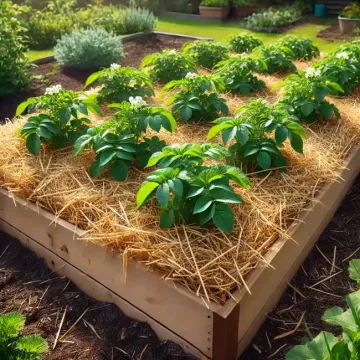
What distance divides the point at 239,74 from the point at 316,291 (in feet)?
7.02

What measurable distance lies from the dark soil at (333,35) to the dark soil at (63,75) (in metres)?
2.98

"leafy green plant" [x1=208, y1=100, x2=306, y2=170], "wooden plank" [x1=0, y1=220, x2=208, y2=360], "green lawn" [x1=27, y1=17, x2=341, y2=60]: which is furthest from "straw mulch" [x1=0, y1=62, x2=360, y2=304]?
"green lawn" [x1=27, y1=17, x2=341, y2=60]

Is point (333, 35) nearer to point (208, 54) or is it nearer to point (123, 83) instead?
point (208, 54)

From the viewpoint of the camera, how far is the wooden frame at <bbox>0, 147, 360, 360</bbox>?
5.67 feet

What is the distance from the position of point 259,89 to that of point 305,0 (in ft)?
32.3

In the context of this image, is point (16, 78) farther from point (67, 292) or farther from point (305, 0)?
point (305, 0)

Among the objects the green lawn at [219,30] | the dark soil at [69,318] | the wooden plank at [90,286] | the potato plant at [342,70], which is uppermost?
the potato plant at [342,70]

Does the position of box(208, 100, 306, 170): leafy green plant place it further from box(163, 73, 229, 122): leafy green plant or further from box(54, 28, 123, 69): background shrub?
box(54, 28, 123, 69): background shrub

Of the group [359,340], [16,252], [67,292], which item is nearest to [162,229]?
[67,292]

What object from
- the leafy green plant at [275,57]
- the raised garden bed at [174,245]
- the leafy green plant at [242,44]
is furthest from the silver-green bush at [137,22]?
the raised garden bed at [174,245]

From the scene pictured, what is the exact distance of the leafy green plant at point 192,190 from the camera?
1863 mm

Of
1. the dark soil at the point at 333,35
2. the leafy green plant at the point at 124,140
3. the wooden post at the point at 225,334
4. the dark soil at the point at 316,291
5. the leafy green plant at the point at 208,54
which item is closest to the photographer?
the wooden post at the point at 225,334

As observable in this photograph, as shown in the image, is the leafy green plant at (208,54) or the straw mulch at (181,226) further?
the leafy green plant at (208,54)

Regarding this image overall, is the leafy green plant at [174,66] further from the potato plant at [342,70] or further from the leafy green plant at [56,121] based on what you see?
the leafy green plant at [56,121]
